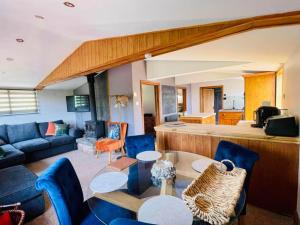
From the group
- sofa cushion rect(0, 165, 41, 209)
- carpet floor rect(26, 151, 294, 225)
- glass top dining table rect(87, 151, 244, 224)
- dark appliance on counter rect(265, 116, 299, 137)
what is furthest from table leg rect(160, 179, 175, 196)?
sofa cushion rect(0, 165, 41, 209)

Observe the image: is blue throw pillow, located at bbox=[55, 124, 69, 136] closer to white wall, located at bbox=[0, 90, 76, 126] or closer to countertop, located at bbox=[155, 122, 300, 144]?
white wall, located at bbox=[0, 90, 76, 126]

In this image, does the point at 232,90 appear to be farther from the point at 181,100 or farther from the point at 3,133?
→ the point at 3,133

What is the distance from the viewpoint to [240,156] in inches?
63.2

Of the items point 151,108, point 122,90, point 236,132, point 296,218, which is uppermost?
point 122,90

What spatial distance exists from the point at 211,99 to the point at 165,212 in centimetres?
746

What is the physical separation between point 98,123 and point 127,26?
333cm

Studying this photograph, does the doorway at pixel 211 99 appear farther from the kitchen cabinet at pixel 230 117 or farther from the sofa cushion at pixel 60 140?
the sofa cushion at pixel 60 140

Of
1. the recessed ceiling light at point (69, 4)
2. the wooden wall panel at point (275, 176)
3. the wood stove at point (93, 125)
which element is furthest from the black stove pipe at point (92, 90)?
the wooden wall panel at point (275, 176)

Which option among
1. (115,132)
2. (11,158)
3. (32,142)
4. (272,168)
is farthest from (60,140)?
(272,168)

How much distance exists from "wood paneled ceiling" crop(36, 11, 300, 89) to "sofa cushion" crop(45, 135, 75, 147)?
1.72 meters

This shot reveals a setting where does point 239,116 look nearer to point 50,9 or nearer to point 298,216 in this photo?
point 298,216

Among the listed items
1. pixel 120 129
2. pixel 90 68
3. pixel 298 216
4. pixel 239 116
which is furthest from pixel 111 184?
pixel 239 116

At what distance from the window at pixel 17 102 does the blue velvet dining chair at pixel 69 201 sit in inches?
183

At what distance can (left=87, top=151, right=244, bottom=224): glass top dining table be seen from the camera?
1352mm
